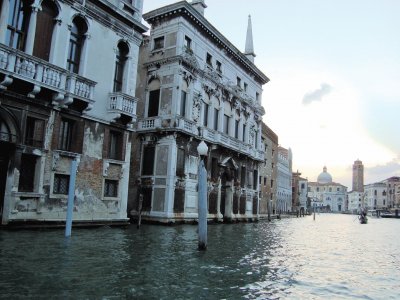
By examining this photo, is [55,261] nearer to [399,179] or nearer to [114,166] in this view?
[114,166]

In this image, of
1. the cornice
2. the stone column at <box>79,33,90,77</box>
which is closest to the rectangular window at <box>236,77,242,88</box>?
the cornice

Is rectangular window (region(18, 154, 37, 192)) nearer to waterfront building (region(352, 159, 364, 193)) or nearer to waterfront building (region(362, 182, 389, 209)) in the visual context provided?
waterfront building (region(362, 182, 389, 209))

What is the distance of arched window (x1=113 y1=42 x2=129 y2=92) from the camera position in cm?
1781

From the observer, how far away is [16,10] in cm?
1354

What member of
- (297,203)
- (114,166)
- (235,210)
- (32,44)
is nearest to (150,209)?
(114,166)

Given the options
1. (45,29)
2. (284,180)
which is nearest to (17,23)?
(45,29)

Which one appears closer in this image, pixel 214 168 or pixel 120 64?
pixel 120 64

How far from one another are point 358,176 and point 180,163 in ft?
524

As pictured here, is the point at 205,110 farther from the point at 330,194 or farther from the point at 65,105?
the point at 330,194

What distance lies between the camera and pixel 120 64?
18.0 metres

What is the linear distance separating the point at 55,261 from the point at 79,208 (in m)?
7.70

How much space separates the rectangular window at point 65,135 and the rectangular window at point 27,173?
1.23 metres

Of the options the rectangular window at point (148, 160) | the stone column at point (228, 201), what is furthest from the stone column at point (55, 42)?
the stone column at point (228, 201)

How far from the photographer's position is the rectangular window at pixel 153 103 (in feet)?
77.4
